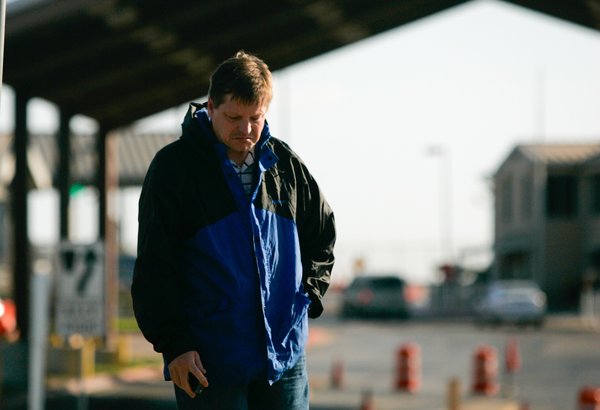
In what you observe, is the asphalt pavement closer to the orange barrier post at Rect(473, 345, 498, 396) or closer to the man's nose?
the orange barrier post at Rect(473, 345, 498, 396)

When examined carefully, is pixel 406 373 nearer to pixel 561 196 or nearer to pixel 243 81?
pixel 243 81

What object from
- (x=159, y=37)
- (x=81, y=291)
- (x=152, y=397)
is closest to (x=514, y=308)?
(x=152, y=397)

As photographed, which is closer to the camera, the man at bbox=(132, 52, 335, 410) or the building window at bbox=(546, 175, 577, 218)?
the man at bbox=(132, 52, 335, 410)

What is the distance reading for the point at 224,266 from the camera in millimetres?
3980

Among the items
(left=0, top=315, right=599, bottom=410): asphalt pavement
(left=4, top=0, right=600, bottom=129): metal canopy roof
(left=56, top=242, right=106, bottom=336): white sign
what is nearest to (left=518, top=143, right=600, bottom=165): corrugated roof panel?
(left=0, top=315, right=599, bottom=410): asphalt pavement

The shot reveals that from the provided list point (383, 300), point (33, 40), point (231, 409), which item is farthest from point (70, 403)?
point (383, 300)

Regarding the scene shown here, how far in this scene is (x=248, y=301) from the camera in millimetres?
4012

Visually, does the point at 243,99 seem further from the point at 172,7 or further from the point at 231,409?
the point at 172,7

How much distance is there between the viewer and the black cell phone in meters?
3.95

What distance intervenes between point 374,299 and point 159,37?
36727mm

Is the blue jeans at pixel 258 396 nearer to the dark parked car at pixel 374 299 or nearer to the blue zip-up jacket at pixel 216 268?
the blue zip-up jacket at pixel 216 268

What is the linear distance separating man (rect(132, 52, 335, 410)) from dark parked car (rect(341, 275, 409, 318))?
161 ft

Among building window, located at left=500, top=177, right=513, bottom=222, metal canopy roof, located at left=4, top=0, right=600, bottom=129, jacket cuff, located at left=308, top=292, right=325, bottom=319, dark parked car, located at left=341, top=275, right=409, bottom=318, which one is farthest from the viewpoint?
building window, located at left=500, top=177, right=513, bottom=222

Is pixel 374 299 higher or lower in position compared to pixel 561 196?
lower
